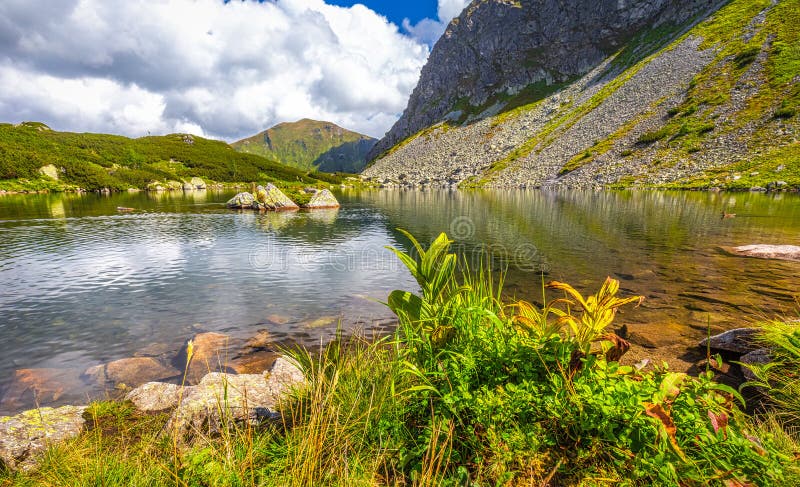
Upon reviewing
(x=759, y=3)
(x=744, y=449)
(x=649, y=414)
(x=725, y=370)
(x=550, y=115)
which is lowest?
(x=725, y=370)

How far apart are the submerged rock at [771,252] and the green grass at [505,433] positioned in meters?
18.8

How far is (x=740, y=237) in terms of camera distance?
856 inches

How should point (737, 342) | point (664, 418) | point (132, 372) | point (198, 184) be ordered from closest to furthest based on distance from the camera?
point (664, 418)
point (737, 342)
point (132, 372)
point (198, 184)

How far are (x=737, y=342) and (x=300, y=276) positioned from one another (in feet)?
53.4

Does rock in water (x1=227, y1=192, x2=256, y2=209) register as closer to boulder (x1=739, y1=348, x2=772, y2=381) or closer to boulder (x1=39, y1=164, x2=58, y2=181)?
boulder (x1=739, y1=348, x2=772, y2=381)

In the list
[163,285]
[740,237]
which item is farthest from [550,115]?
[163,285]

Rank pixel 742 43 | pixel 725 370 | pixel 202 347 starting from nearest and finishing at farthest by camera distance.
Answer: pixel 725 370 → pixel 202 347 → pixel 742 43

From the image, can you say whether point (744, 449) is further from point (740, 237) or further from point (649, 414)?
point (740, 237)

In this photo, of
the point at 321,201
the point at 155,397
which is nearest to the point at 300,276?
the point at 155,397

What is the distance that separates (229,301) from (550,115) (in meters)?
152

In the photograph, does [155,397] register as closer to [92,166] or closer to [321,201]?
[321,201]

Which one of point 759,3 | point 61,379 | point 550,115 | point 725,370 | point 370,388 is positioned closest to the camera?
point 370,388

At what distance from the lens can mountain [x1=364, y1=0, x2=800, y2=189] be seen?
65.1 meters

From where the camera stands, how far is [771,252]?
16.6m
